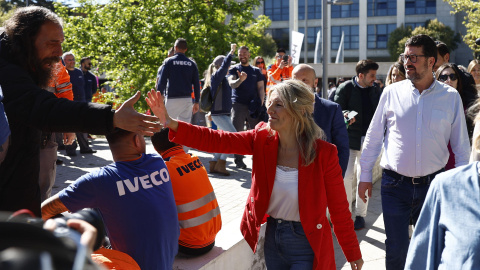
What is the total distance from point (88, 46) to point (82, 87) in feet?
32.7

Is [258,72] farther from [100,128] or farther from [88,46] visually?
[88,46]

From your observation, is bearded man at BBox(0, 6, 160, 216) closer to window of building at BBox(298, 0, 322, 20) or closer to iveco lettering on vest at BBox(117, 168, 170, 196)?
iveco lettering on vest at BBox(117, 168, 170, 196)

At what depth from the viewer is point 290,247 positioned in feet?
11.7

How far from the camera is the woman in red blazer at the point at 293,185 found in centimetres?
357

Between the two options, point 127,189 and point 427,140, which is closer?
point 127,189

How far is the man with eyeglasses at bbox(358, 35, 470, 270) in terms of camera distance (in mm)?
4406

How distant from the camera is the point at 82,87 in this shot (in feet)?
33.6

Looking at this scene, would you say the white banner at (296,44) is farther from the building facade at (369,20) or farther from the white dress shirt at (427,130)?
the building facade at (369,20)

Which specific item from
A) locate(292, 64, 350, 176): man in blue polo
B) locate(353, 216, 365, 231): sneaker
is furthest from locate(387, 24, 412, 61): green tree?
locate(292, 64, 350, 176): man in blue polo

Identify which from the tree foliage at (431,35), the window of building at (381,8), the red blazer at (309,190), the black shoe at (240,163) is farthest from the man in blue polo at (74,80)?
the window of building at (381,8)

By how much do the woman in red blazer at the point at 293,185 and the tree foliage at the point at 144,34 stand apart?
46.5 ft

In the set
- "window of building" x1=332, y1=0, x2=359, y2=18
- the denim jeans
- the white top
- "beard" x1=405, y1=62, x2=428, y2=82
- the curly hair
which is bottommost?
the denim jeans

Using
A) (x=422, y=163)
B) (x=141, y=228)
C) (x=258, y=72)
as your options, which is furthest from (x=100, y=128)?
(x=258, y=72)

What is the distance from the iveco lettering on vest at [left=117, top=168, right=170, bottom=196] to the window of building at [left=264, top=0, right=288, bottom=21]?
2810 inches
